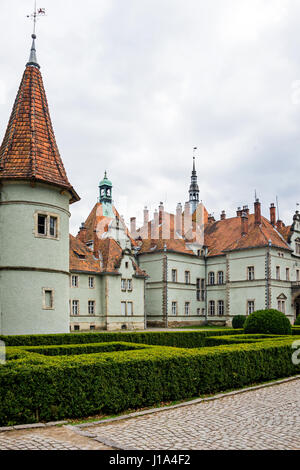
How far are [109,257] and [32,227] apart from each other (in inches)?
886

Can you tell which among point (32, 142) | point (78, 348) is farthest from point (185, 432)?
point (32, 142)

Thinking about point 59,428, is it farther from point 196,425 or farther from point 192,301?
point 192,301

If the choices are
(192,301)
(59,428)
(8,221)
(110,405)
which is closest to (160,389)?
(110,405)

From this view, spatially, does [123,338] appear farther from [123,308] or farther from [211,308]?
[211,308]

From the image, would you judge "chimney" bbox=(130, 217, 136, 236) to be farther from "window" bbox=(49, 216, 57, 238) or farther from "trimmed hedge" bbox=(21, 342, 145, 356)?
"trimmed hedge" bbox=(21, 342, 145, 356)

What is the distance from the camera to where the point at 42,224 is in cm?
2117

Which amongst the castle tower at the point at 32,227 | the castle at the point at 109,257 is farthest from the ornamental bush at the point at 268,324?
the castle tower at the point at 32,227

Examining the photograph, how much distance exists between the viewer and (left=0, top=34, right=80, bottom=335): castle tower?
2006 cm

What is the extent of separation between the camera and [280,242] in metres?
49.4

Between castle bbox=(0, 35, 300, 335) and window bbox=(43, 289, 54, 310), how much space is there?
5 centimetres

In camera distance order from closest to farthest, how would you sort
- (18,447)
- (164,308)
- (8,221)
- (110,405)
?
(18,447)
(110,405)
(8,221)
(164,308)

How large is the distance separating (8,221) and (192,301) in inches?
1365

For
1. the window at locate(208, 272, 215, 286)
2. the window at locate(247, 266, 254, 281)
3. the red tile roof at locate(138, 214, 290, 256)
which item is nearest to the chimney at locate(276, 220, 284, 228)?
the red tile roof at locate(138, 214, 290, 256)

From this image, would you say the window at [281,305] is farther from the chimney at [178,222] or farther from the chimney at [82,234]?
the chimney at [82,234]
